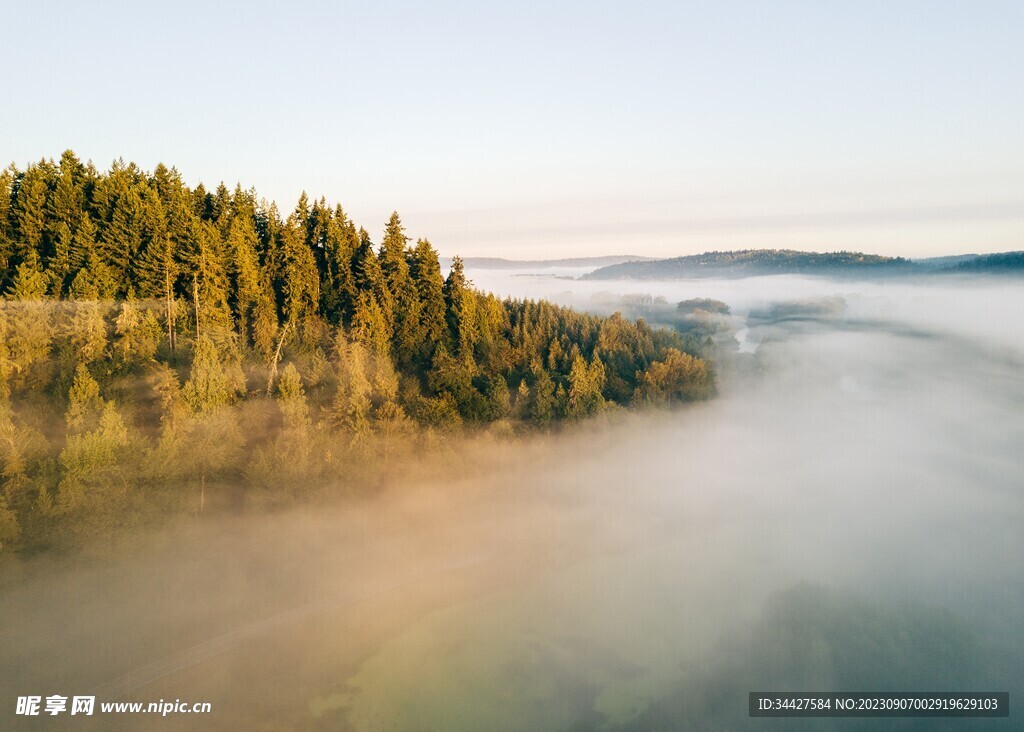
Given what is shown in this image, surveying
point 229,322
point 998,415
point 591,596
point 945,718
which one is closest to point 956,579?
point 945,718

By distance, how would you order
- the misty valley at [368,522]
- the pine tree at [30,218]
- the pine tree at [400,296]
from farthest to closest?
the pine tree at [400,296], the pine tree at [30,218], the misty valley at [368,522]

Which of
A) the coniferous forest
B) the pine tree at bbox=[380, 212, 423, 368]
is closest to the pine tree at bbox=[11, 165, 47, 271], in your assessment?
the coniferous forest

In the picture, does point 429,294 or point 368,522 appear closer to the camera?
point 368,522

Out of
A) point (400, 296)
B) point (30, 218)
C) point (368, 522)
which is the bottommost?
point (368, 522)

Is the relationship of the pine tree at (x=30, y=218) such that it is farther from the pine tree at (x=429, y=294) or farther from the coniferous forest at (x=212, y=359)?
the pine tree at (x=429, y=294)

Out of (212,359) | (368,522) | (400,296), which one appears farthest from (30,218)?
(368,522)

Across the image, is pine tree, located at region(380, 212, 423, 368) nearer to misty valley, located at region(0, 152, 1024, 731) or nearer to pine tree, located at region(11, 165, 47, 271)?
misty valley, located at region(0, 152, 1024, 731)

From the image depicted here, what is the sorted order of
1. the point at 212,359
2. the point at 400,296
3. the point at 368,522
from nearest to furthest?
the point at 212,359, the point at 368,522, the point at 400,296

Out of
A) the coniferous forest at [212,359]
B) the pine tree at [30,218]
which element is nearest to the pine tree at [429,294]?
the coniferous forest at [212,359]

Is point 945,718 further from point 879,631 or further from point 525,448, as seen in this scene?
point 525,448

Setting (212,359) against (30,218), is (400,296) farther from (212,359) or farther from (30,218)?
(30,218)
